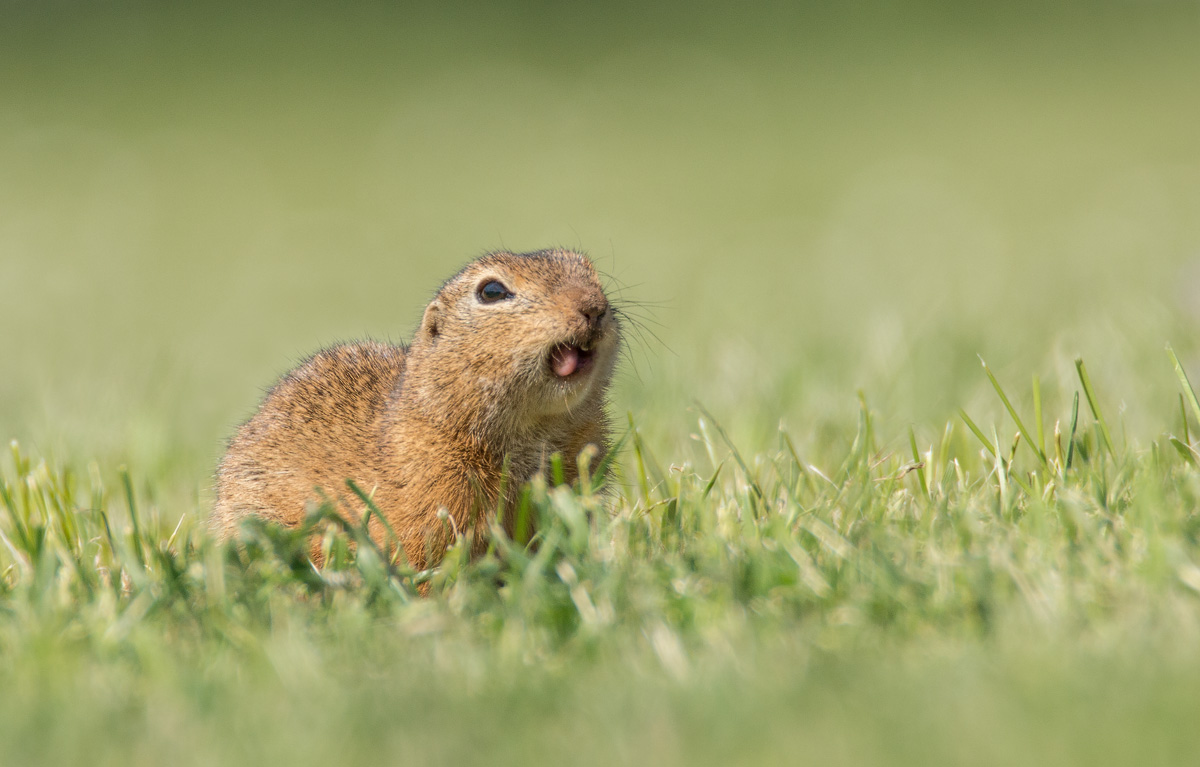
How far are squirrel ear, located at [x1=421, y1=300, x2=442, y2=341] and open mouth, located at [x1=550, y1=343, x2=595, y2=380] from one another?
0.53 meters

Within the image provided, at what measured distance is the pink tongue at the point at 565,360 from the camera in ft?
12.3

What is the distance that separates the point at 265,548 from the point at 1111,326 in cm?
428

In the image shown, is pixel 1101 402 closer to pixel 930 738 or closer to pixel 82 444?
pixel 930 738

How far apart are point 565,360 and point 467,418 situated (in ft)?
1.18

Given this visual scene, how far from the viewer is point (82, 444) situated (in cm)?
572

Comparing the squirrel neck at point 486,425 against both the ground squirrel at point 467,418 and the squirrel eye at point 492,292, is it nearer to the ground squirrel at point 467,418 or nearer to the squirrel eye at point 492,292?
the ground squirrel at point 467,418

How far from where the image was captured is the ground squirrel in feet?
12.4

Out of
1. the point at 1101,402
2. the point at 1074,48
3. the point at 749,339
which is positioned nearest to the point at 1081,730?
the point at 1101,402

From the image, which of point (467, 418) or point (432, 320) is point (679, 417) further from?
point (467, 418)

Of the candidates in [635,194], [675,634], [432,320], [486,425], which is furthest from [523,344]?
[635,194]

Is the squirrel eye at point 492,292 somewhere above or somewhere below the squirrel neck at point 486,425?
above

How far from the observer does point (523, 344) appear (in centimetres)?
375

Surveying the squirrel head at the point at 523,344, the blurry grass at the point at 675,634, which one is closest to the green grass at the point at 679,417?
the blurry grass at the point at 675,634

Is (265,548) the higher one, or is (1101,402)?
(265,548)
